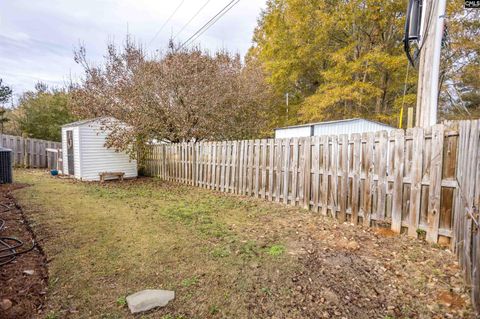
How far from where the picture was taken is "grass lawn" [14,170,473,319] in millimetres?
2111

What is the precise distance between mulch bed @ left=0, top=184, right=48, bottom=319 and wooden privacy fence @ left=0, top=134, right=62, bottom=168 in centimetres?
1113

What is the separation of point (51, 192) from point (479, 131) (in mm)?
8983

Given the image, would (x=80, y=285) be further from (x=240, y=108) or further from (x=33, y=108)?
(x=33, y=108)

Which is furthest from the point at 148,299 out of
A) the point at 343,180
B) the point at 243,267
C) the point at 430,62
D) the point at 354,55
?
the point at 354,55

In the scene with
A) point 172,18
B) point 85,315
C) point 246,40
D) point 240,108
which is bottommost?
point 85,315

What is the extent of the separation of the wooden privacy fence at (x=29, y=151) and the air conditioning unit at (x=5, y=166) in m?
4.84

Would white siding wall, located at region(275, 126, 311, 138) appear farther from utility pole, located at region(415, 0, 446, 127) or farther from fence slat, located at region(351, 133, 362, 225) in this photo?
utility pole, located at region(415, 0, 446, 127)

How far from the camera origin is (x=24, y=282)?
8.09ft

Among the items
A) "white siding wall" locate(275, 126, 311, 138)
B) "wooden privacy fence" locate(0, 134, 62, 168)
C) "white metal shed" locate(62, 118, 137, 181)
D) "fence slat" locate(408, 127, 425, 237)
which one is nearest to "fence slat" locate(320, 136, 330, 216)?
"fence slat" locate(408, 127, 425, 237)

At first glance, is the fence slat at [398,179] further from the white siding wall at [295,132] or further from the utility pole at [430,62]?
the white siding wall at [295,132]

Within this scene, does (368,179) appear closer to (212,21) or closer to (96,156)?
(212,21)

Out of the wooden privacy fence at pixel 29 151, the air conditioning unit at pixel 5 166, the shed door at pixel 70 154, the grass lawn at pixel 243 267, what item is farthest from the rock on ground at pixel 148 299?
the wooden privacy fence at pixel 29 151

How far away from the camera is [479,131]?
2.36 m

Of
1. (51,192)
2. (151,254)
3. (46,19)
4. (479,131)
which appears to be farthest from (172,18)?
(479,131)
